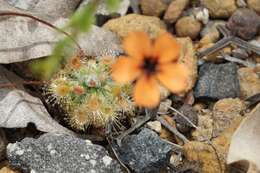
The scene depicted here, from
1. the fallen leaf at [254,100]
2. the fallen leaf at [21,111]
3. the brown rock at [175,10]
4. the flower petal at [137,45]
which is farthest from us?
the brown rock at [175,10]

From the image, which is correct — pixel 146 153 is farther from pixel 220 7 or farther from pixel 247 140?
pixel 220 7

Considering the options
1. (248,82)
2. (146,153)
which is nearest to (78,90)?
(146,153)

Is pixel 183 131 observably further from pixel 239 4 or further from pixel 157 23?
pixel 239 4

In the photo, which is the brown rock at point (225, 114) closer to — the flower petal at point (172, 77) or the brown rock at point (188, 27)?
the brown rock at point (188, 27)

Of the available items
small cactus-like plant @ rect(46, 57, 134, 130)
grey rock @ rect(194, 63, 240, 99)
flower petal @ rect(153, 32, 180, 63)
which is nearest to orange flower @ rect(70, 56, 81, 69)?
small cactus-like plant @ rect(46, 57, 134, 130)

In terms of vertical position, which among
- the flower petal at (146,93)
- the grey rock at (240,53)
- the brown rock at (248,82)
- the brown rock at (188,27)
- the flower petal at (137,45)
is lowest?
the brown rock at (248,82)

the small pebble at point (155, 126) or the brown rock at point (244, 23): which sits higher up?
the brown rock at point (244, 23)

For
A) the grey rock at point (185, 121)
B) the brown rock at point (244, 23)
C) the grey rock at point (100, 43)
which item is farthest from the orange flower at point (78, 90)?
the brown rock at point (244, 23)
